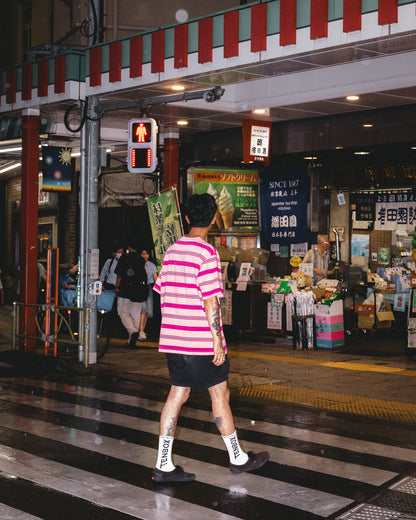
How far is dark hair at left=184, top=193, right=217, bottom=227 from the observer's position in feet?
19.0

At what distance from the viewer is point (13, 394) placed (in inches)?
382

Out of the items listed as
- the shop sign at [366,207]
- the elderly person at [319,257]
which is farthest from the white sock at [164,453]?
the shop sign at [366,207]

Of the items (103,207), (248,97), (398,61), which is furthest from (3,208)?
(398,61)

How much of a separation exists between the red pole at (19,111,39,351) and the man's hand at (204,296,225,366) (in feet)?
28.1

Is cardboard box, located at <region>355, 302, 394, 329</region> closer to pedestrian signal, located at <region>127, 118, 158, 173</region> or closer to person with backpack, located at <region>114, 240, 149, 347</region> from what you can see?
person with backpack, located at <region>114, 240, 149, 347</region>

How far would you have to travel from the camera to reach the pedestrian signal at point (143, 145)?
1225 centimetres

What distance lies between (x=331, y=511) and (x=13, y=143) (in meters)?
13.9

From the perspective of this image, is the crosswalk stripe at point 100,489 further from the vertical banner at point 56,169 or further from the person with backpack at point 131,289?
the vertical banner at point 56,169

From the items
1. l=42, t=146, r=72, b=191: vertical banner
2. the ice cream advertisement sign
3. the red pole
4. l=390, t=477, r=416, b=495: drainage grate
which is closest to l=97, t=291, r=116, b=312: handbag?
the red pole

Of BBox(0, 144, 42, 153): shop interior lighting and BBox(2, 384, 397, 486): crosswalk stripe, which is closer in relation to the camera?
BBox(2, 384, 397, 486): crosswalk stripe

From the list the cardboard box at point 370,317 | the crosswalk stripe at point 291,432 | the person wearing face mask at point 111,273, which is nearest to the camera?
the crosswalk stripe at point 291,432

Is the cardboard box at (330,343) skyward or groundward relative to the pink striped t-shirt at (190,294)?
groundward

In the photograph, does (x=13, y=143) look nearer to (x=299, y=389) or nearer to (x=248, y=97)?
(x=248, y=97)

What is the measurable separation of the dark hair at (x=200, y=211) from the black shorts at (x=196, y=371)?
1.05 meters
